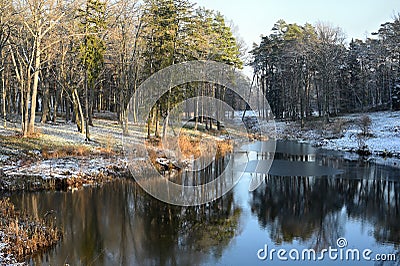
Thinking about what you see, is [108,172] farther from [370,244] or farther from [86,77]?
[370,244]

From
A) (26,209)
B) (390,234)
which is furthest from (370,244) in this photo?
(26,209)

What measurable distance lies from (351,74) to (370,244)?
49575 mm

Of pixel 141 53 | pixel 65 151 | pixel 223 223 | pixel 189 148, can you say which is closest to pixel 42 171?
pixel 65 151

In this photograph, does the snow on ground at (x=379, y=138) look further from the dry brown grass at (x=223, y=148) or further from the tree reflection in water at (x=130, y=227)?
the tree reflection in water at (x=130, y=227)

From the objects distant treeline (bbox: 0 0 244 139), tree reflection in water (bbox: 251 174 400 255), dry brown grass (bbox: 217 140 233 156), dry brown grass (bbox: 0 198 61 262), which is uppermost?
distant treeline (bbox: 0 0 244 139)

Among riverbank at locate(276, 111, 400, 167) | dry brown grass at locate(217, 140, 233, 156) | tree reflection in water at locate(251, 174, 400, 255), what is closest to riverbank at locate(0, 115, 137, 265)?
tree reflection in water at locate(251, 174, 400, 255)

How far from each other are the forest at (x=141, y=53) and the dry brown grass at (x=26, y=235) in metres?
12.3

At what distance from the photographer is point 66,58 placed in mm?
29859

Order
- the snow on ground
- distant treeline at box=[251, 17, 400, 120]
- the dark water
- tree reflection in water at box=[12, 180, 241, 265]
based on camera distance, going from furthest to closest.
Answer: distant treeline at box=[251, 17, 400, 120]
the snow on ground
the dark water
tree reflection in water at box=[12, 180, 241, 265]

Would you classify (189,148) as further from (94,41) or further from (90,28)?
(90,28)

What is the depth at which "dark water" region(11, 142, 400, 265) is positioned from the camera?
10000mm

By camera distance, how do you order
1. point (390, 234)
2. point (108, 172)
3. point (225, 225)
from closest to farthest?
point (390, 234) < point (225, 225) < point (108, 172)

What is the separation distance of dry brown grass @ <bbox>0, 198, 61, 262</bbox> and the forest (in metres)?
→ 12.3

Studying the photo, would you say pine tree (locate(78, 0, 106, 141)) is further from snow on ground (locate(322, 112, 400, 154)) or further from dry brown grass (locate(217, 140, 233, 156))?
snow on ground (locate(322, 112, 400, 154))
